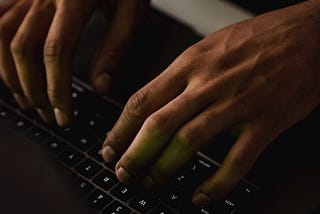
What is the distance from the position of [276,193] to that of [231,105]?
98mm

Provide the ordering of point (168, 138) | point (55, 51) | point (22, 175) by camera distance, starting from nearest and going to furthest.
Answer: point (22, 175), point (168, 138), point (55, 51)

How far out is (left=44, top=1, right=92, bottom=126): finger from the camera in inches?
26.5

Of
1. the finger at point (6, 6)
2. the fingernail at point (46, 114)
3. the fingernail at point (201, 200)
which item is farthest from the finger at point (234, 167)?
the finger at point (6, 6)

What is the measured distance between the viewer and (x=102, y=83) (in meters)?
0.70

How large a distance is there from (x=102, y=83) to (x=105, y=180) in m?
0.13

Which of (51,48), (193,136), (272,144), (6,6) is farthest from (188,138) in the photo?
(6,6)

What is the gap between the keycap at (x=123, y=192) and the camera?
0.60 metres

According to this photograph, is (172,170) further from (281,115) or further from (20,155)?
(20,155)

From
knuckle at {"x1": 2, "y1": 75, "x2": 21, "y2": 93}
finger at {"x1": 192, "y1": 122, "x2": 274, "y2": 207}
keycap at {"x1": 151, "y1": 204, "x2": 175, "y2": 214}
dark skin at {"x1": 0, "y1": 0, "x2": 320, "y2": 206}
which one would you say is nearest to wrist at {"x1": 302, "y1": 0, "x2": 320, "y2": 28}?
dark skin at {"x1": 0, "y1": 0, "x2": 320, "y2": 206}

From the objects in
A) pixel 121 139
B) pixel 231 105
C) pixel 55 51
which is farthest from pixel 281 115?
pixel 55 51

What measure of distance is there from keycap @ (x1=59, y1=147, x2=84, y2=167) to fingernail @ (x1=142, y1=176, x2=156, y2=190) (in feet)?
0.29

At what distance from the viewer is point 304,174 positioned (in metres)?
0.61

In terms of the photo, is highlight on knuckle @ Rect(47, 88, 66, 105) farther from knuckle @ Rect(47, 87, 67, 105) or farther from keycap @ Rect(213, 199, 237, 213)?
keycap @ Rect(213, 199, 237, 213)

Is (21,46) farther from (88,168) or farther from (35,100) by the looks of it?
(88,168)
